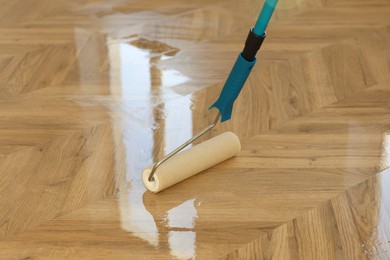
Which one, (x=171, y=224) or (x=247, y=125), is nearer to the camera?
(x=171, y=224)

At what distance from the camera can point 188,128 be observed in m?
1.95

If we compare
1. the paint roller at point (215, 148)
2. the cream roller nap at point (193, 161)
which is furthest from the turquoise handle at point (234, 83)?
the cream roller nap at point (193, 161)

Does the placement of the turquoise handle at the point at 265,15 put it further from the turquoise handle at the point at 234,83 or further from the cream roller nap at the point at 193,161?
the cream roller nap at the point at 193,161

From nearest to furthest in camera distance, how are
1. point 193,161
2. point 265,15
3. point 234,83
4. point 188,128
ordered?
point 265,15 → point 234,83 → point 193,161 → point 188,128

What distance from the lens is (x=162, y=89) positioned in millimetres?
2154

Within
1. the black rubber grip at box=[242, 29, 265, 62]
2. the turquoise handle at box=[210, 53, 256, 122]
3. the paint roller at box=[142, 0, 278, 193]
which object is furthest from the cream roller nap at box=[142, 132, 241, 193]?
the black rubber grip at box=[242, 29, 265, 62]

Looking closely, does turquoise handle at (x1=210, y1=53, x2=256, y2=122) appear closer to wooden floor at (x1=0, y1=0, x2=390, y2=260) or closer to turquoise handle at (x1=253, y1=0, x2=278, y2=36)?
turquoise handle at (x1=253, y1=0, x2=278, y2=36)

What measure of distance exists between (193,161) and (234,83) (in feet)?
0.80

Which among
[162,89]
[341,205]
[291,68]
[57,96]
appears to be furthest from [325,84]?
[57,96]

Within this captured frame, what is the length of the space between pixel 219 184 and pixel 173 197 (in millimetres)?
122

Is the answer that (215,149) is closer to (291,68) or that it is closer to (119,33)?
(291,68)

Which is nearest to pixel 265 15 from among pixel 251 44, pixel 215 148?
pixel 251 44

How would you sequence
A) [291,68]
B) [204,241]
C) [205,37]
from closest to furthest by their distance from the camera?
[204,241], [291,68], [205,37]

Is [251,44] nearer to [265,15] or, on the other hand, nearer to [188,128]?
[265,15]
